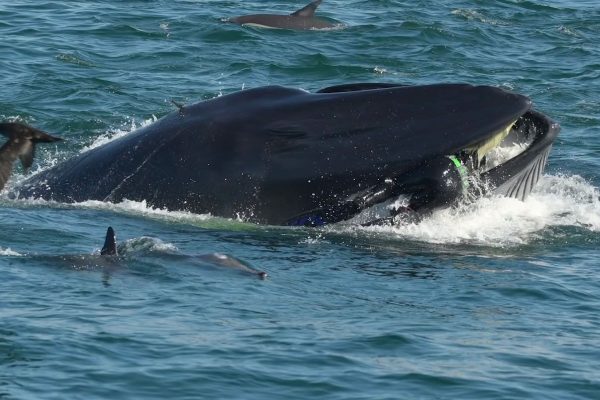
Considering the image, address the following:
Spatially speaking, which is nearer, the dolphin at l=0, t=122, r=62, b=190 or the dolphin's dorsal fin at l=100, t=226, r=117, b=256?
the dolphin's dorsal fin at l=100, t=226, r=117, b=256

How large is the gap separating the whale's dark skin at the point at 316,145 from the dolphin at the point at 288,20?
1554 cm

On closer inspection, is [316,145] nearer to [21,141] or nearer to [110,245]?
[110,245]

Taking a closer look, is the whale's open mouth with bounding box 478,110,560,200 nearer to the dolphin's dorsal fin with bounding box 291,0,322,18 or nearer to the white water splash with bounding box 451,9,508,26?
the dolphin's dorsal fin with bounding box 291,0,322,18

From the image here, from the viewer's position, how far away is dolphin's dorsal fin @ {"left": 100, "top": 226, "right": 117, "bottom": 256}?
1291 cm

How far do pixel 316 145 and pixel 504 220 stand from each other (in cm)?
247

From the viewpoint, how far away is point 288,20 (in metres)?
29.6

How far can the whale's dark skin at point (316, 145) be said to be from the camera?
531 inches

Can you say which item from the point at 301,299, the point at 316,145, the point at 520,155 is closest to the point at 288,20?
the point at 520,155

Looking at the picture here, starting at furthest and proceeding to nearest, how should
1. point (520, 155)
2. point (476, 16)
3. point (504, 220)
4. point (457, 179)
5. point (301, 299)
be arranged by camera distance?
1. point (476, 16)
2. point (504, 220)
3. point (520, 155)
4. point (457, 179)
5. point (301, 299)

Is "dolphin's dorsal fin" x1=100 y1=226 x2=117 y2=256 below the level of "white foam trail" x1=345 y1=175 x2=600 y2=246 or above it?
below

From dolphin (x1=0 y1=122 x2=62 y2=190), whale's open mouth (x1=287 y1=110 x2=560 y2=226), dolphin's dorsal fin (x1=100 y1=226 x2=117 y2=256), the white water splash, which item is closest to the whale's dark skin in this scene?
whale's open mouth (x1=287 y1=110 x2=560 y2=226)

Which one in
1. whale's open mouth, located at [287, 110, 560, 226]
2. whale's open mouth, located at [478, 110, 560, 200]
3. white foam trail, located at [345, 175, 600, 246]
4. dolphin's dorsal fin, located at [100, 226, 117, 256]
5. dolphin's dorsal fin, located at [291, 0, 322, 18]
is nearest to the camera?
dolphin's dorsal fin, located at [100, 226, 117, 256]

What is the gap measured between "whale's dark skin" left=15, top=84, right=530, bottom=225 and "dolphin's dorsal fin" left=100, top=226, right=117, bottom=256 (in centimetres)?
112

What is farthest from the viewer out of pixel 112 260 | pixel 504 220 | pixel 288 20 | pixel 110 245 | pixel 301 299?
pixel 288 20
